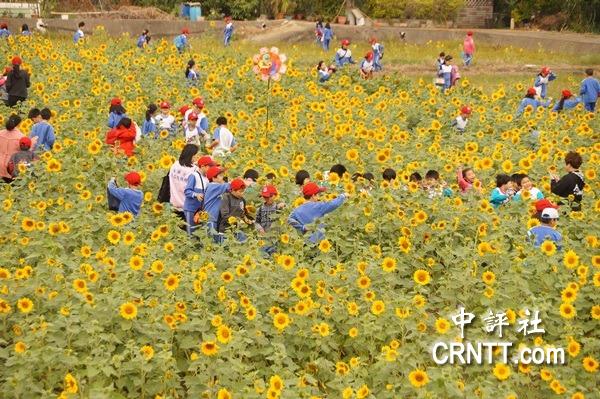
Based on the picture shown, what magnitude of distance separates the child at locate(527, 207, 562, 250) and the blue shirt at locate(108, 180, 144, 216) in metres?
3.79

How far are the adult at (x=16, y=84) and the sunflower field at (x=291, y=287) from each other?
13.6 feet

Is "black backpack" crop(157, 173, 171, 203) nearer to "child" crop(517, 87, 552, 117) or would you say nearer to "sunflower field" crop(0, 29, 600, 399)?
"sunflower field" crop(0, 29, 600, 399)

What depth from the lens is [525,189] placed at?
9703mm

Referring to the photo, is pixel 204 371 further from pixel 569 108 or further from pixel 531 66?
pixel 531 66

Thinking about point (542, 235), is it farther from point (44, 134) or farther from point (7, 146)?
point (44, 134)

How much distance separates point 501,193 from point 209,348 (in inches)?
192

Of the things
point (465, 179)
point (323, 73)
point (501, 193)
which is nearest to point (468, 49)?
point (323, 73)

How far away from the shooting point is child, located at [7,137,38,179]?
34.1ft

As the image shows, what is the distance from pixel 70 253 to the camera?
8328 millimetres

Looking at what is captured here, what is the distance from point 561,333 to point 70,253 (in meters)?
4.34

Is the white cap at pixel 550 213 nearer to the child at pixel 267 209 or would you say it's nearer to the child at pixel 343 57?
the child at pixel 267 209

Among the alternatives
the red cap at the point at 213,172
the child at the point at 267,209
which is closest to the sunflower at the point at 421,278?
the child at the point at 267,209

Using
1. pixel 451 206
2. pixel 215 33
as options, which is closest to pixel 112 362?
pixel 451 206

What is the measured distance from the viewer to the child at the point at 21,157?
10.4m
